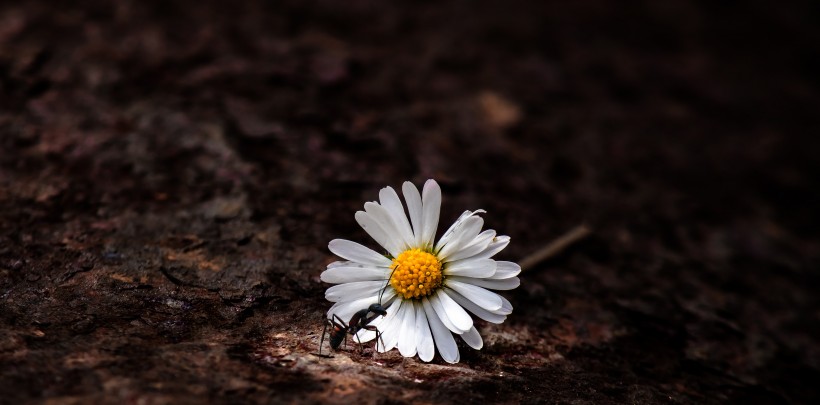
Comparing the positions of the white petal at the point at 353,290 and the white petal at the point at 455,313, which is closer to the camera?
the white petal at the point at 455,313

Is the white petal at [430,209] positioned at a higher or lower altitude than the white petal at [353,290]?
higher

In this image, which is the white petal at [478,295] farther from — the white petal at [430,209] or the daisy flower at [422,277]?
the white petal at [430,209]

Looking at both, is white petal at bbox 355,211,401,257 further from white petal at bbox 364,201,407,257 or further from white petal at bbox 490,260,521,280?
white petal at bbox 490,260,521,280

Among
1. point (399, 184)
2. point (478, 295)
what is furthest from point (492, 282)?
point (399, 184)

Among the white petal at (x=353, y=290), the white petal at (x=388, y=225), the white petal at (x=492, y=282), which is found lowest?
the white petal at (x=353, y=290)

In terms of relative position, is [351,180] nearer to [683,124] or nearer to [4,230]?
[4,230]

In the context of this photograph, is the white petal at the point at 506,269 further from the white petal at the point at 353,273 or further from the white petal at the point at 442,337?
the white petal at the point at 353,273

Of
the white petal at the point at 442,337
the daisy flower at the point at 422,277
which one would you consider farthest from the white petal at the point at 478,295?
the white petal at the point at 442,337

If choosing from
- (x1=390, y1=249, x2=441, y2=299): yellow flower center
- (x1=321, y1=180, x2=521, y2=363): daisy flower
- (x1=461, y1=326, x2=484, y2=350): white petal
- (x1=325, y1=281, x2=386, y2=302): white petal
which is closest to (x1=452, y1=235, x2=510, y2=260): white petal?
(x1=321, y1=180, x2=521, y2=363): daisy flower

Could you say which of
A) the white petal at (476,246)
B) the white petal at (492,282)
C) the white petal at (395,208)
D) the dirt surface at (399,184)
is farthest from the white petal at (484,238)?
the dirt surface at (399,184)
